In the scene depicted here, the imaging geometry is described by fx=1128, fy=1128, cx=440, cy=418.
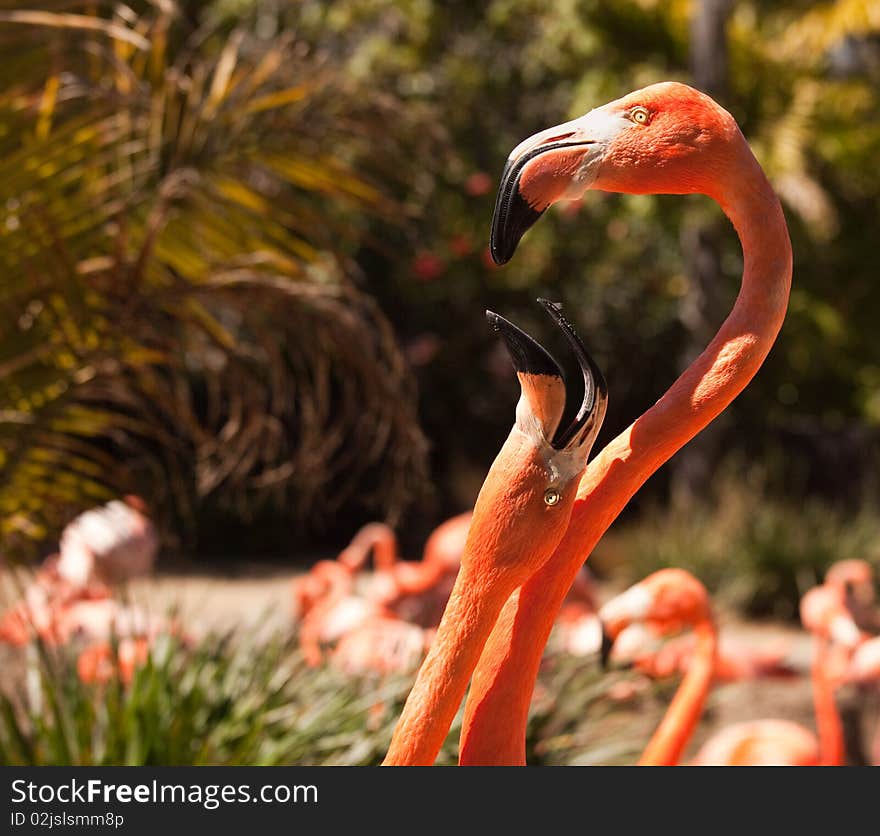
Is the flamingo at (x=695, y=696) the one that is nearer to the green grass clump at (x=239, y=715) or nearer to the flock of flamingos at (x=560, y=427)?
the green grass clump at (x=239, y=715)

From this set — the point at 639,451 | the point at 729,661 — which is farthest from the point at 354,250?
the point at 639,451

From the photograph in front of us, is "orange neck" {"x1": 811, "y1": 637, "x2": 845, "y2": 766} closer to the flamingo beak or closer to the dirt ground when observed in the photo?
the dirt ground

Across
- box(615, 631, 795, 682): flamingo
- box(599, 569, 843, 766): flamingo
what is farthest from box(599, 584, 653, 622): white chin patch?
box(615, 631, 795, 682): flamingo

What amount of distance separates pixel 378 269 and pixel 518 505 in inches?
400

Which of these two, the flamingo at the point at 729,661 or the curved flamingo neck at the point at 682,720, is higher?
the curved flamingo neck at the point at 682,720

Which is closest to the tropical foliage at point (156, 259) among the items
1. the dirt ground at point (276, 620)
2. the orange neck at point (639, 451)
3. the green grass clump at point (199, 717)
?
the green grass clump at point (199, 717)

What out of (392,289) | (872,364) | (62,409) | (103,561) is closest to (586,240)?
(392,289)

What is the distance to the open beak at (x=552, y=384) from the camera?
112 cm

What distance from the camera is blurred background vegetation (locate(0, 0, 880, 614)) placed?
2502mm

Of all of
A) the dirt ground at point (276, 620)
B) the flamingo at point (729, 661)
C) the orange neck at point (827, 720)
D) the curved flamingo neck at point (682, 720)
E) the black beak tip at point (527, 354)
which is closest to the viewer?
the black beak tip at point (527, 354)

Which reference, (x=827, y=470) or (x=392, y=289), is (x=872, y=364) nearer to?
(x=827, y=470)

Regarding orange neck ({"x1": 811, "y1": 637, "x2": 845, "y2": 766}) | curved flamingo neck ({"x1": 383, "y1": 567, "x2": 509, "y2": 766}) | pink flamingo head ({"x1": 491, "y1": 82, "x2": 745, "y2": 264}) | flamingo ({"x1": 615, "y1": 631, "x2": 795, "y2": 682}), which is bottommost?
flamingo ({"x1": 615, "y1": 631, "x2": 795, "y2": 682})

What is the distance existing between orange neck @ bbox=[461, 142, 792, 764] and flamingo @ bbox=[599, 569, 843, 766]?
2.29ft

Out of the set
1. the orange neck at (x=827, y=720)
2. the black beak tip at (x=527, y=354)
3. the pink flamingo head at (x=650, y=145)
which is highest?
the pink flamingo head at (x=650, y=145)
